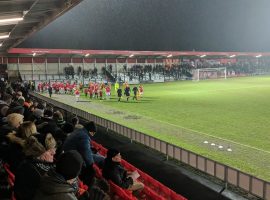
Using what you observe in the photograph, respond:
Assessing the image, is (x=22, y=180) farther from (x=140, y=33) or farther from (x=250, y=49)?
(x=250, y=49)

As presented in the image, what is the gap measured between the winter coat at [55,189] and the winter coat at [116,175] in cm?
300

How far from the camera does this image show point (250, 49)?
291 ft

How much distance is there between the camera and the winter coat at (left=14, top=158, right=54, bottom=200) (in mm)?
3625

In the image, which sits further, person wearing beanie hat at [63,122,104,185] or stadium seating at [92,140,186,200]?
person wearing beanie hat at [63,122,104,185]

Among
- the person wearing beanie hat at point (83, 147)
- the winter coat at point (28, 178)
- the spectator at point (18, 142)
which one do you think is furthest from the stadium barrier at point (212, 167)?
the winter coat at point (28, 178)

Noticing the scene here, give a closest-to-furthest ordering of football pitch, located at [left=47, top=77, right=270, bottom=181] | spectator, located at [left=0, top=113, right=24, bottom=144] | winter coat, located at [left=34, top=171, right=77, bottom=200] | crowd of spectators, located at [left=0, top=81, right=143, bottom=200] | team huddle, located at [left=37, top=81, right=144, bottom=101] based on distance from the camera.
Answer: winter coat, located at [left=34, top=171, right=77, bottom=200] → crowd of spectators, located at [left=0, top=81, right=143, bottom=200] → spectator, located at [left=0, top=113, right=24, bottom=144] → football pitch, located at [left=47, top=77, right=270, bottom=181] → team huddle, located at [left=37, top=81, right=144, bottom=101]

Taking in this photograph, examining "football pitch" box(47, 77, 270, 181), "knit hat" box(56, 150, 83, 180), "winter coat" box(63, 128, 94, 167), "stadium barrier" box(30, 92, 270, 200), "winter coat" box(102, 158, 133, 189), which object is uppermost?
"knit hat" box(56, 150, 83, 180)

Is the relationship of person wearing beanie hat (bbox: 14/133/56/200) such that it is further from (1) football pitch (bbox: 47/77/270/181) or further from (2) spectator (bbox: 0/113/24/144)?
(1) football pitch (bbox: 47/77/270/181)

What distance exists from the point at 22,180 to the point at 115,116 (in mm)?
16721

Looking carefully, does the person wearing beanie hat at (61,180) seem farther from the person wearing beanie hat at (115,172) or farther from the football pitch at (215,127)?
the football pitch at (215,127)

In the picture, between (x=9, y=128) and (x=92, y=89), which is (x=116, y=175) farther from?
(x=92, y=89)

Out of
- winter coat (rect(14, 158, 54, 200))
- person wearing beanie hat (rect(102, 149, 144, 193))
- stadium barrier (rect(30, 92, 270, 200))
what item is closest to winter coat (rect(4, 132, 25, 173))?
winter coat (rect(14, 158, 54, 200))

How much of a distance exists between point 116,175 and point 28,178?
2312 millimetres

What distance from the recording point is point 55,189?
8.97 feet
